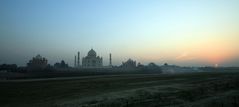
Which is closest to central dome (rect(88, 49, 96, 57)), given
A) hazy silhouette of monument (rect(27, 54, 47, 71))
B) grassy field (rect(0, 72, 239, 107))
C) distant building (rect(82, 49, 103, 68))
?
distant building (rect(82, 49, 103, 68))

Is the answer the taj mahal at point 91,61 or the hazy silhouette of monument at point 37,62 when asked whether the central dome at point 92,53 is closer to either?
the taj mahal at point 91,61

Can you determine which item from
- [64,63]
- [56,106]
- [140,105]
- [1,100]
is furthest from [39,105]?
[64,63]

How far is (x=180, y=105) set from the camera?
22.5 meters

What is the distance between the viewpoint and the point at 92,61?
165 meters

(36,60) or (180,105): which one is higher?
(36,60)

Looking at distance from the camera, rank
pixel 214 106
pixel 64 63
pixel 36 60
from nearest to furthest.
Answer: pixel 214 106 → pixel 36 60 → pixel 64 63

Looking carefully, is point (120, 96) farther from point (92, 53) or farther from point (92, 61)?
point (92, 53)

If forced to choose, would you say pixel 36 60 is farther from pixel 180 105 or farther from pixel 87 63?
pixel 180 105

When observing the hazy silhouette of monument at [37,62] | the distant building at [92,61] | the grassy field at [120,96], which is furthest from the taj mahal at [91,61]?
the grassy field at [120,96]

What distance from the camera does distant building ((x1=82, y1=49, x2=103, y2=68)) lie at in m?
165

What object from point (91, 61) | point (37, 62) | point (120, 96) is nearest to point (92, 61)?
point (91, 61)

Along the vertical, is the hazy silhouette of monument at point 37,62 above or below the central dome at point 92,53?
below

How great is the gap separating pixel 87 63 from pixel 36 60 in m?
39.5

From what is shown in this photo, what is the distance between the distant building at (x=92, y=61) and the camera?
165125 millimetres
